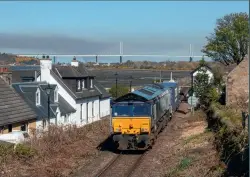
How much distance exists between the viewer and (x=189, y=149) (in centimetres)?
2231

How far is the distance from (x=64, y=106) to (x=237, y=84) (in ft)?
45.6

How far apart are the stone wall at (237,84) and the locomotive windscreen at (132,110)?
1479 centimetres

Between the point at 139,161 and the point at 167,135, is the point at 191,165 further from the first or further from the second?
the point at 167,135

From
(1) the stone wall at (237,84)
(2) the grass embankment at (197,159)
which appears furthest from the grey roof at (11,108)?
(1) the stone wall at (237,84)

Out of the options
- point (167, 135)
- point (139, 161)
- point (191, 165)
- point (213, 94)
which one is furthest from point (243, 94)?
point (191, 165)

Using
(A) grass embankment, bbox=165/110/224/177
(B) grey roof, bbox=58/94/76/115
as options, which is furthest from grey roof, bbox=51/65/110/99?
(A) grass embankment, bbox=165/110/224/177

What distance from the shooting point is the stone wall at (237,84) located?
37.0 metres

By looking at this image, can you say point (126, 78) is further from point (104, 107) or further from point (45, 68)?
point (45, 68)

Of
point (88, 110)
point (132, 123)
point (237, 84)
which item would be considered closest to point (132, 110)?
point (132, 123)

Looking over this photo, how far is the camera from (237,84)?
37.7 meters

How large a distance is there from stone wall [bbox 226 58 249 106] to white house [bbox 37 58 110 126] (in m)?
12.5

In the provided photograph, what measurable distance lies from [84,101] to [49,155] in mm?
21285

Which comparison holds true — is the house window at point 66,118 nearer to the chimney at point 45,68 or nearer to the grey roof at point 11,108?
the chimney at point 45,68

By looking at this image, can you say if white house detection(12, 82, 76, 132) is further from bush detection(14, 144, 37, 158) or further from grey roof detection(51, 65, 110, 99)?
bush detection(14, 144, 37, 158)
